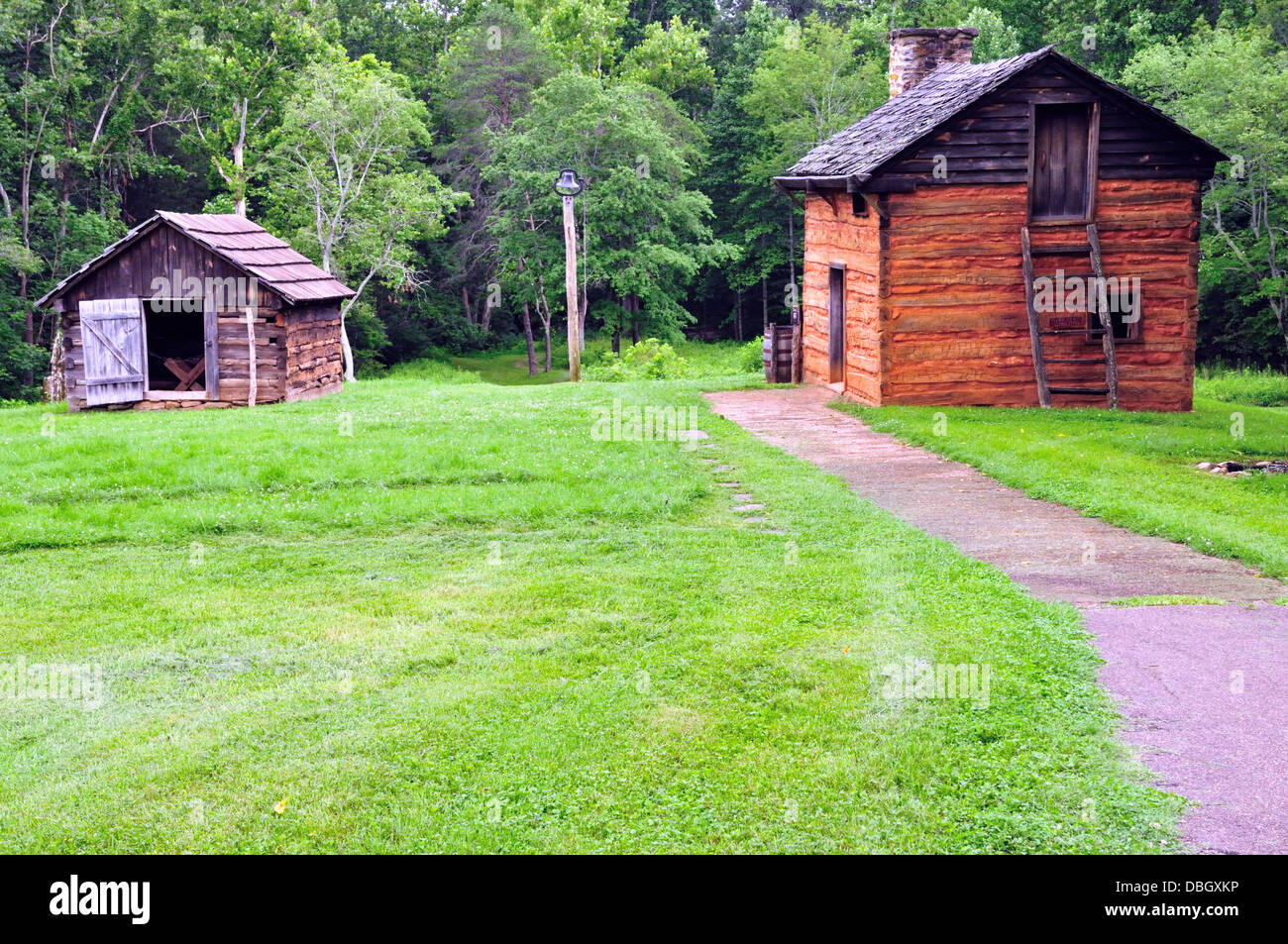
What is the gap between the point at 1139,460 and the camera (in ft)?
52.6

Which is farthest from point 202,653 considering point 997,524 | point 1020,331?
point 1020,331

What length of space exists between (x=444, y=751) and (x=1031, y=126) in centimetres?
1776

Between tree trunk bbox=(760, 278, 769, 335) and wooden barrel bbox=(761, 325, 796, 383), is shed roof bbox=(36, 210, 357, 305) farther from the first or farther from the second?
tree trunk bbox=(760, 278, 769, 335)

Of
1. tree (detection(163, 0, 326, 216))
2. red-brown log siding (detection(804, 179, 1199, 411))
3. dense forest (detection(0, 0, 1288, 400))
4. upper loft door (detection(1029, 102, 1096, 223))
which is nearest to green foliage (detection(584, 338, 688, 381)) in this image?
dense forest (detection(0, 0, 1288, 400))

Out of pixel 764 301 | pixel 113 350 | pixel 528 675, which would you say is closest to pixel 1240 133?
pixel 764 301

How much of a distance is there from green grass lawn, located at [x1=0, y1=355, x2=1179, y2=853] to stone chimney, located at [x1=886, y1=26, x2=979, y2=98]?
1664cm

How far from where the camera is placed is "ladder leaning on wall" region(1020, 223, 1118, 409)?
21234 millimetres

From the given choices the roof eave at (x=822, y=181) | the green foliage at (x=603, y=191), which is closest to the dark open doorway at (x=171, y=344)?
the roof eave at (x=822, y=181)

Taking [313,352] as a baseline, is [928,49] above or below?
above

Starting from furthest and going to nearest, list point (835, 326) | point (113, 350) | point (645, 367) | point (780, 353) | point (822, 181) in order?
point (645, 367), point (780, 353), point (113, 350), point (835, 326), point (822, 181)

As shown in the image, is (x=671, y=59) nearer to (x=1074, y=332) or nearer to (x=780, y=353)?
(x=780, y=353)

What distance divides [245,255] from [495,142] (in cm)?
2218

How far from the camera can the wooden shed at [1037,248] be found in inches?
835

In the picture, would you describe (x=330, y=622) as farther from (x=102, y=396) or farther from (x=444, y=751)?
(x=102, y=396)
